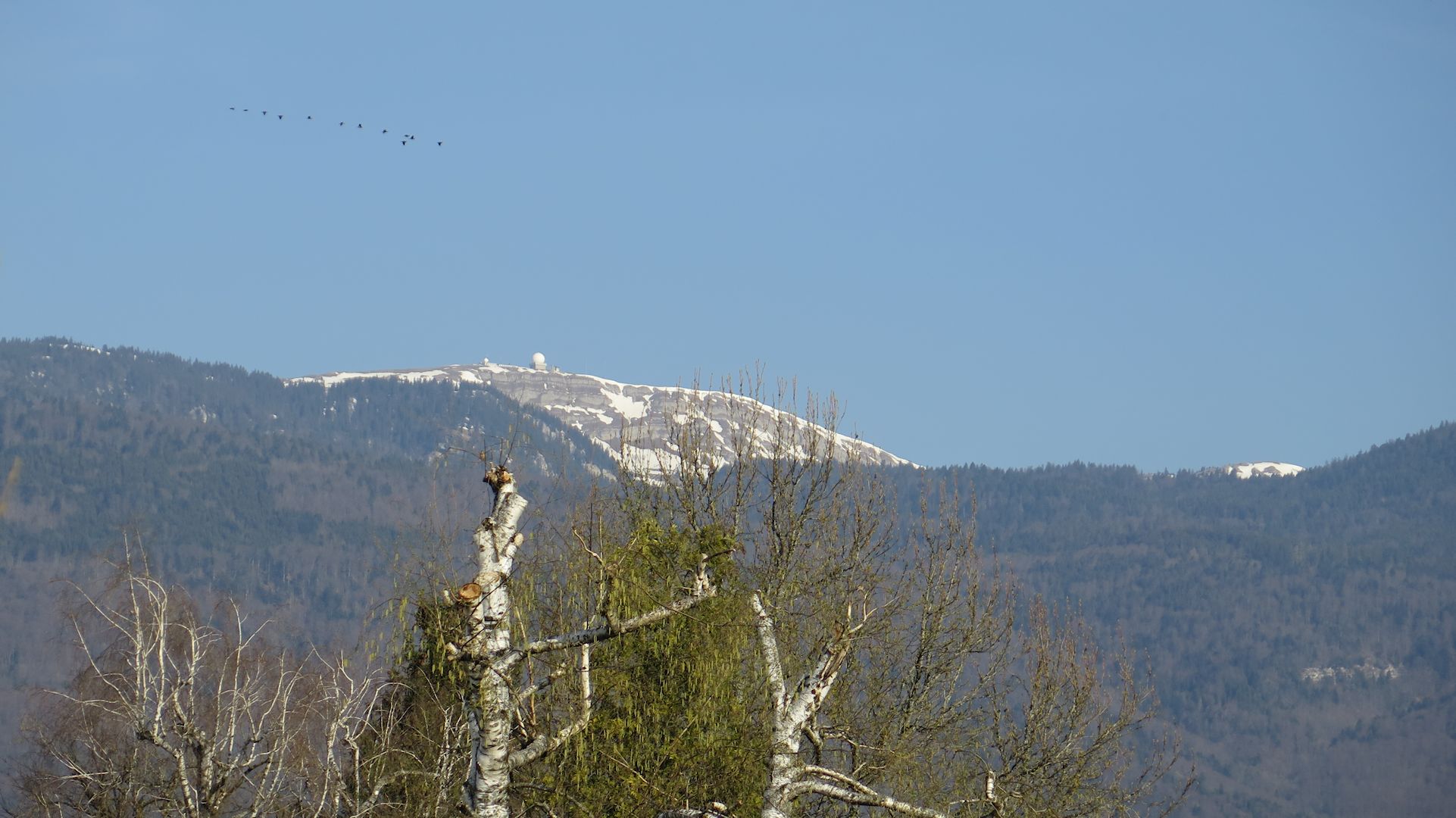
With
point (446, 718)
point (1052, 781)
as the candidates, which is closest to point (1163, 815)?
point (1052, 781)

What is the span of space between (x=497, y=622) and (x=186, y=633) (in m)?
35.4

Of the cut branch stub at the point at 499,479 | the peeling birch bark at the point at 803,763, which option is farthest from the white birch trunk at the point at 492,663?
the peeling birch bark at the point at 803,763

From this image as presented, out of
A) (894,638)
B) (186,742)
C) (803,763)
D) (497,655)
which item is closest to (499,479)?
(497,655)

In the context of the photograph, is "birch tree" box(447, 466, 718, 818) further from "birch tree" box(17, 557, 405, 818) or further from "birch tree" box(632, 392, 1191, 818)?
"birch tree" box(632, 392, 1191, 818)

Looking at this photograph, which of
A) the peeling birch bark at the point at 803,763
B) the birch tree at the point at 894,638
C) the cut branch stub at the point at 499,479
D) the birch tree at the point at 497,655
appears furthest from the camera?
the birch tree at the point at 894,638

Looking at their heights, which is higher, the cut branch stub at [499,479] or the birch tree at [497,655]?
the cut branch stub at [499,479]

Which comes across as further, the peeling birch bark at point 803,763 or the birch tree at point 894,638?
the birch tree at point 894,638

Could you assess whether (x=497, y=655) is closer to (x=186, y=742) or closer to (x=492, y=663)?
(x=492, y=663)

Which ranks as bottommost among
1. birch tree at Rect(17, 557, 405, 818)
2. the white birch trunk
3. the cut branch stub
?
birch tree at Rect(17, 557, 405, 818)

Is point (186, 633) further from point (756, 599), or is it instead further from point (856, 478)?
point (756, 599)

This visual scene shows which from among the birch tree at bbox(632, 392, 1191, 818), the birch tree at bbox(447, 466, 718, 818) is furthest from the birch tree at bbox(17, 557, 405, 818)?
the birch tree at bbox(632, 392, 1191, 818)

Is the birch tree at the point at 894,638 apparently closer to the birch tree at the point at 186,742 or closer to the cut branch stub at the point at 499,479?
the birch tree at the point at 186,742

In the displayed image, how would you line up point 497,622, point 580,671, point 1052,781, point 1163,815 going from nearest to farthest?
point 497,622
point 580,671
point 1163,815
point 1052,781

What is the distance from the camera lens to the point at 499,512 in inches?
739
